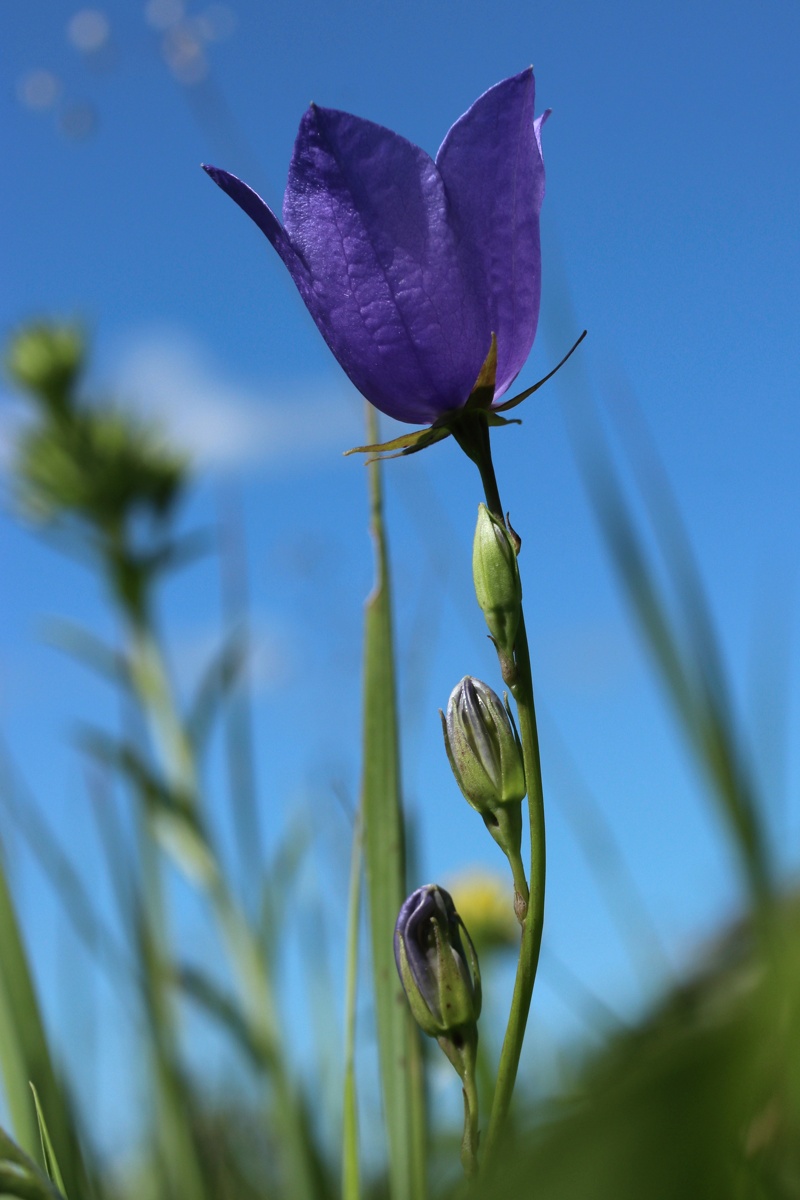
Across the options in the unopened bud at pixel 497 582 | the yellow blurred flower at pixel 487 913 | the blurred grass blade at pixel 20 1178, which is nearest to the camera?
the blurred grass blade at pixel 20 1178

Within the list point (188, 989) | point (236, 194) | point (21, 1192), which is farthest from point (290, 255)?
point (188, 989)

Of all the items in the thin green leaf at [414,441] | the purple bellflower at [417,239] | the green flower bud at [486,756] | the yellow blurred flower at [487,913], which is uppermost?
the purple bellflower at [417,239]

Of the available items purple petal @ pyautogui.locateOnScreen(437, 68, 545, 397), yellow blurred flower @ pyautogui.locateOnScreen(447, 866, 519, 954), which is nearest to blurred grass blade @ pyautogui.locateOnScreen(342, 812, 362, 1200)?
purple petal @ pyautogui.locateOnScreen(437, 68, 545, 397)

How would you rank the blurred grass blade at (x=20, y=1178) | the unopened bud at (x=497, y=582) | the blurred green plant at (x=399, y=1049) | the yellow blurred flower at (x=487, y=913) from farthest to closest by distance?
the yellow blurred flower at (x=487, y=913) < the unopened bud at (x=497, y=582) < the blurred grass blade at (x=20, y=1178) < the blurred green plant at (x=399, y=1049)

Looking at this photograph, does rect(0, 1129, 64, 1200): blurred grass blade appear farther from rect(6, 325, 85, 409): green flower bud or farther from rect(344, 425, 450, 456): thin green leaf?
rect(6, 325, 85, 409): green flower bud

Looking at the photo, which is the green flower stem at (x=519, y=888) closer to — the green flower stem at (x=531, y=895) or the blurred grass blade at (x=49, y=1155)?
the green flower stem at (x=531, y=895)

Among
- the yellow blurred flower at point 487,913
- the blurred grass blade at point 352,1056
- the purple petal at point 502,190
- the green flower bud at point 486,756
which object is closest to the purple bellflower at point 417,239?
the purple petal at point 502,190

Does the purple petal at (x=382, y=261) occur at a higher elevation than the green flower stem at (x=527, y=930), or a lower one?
higher

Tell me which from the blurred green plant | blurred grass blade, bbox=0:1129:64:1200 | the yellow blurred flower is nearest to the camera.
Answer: the blurred green plant
